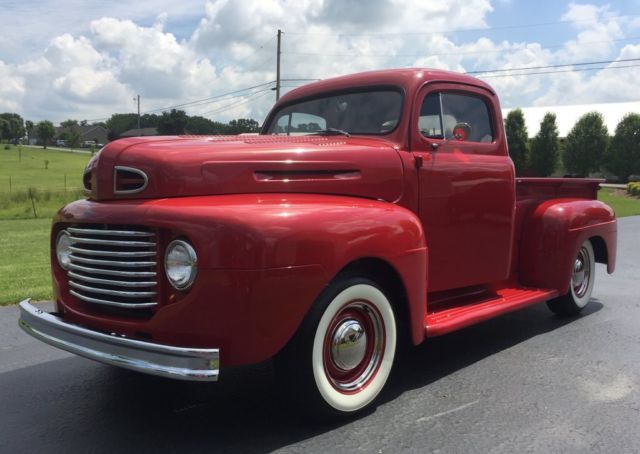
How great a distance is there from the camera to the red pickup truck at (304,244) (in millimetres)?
2598

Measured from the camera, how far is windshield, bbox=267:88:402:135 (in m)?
3.95

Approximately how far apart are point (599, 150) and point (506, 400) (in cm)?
4049

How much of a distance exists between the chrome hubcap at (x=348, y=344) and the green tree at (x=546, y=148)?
3905 cm

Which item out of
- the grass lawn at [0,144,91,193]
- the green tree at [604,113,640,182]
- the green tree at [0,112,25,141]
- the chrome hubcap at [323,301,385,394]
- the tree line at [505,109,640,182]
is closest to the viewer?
the chrome hubcap at [323,301,385,394]

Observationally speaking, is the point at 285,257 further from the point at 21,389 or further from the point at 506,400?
the point at 21,389

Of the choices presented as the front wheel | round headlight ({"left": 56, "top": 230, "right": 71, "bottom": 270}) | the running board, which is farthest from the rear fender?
round headlight ({"left": 56, "top": 230, "right": 71, "bottom": 270})

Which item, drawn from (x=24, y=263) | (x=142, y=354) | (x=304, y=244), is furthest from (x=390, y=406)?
(x=24, y=263)

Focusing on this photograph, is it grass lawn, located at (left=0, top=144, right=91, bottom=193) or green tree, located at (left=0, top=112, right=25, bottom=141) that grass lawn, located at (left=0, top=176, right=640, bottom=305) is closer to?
grass lawn, located at (left=0, top=144, right=91, bottom=193)

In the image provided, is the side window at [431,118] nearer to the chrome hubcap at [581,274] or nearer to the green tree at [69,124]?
the chrome hubcap at [581,274]

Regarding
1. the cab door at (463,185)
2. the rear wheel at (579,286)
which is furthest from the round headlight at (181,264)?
the rear wheel at (579,286)

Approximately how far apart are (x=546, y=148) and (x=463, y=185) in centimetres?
3886

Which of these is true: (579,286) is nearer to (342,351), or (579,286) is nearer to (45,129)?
(342,351)

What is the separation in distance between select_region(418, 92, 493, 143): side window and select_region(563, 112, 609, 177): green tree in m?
38.0

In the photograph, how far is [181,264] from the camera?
2635 mm
